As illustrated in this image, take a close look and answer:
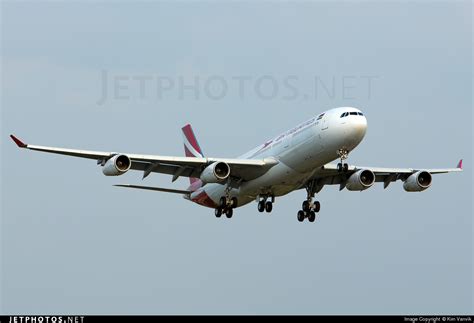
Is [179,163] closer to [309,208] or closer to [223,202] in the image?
[223,202]

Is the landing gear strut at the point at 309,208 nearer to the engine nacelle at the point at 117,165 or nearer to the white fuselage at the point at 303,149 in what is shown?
the white fuselage at the point at 303,149

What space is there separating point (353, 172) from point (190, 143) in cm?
1556

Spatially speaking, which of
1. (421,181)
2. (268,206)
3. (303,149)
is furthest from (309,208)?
(303,149)

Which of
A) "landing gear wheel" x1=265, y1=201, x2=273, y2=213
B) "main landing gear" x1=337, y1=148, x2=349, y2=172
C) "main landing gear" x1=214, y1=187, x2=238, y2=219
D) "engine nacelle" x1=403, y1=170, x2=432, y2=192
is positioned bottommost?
"main landing gear" x1=337, y1=148, x2=349, y2=172

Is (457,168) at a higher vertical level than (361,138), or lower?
higher

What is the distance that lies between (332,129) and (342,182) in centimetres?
1104

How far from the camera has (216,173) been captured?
68188mm

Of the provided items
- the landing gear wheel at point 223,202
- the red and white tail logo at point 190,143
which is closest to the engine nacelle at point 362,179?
the landing gear wheel at point 223,202

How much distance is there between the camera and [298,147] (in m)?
66.2

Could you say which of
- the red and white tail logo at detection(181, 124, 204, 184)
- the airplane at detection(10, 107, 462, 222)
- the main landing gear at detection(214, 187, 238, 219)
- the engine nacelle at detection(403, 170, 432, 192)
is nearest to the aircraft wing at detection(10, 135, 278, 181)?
the airplane at detection(10, 107, 462, 222)

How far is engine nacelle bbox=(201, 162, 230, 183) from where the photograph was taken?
68.1 m

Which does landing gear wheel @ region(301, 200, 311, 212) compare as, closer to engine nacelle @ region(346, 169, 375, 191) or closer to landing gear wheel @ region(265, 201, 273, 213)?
landing gear wheel @ region(265, 201, 273, 213)

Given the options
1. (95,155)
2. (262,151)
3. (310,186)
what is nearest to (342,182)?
(310,186)

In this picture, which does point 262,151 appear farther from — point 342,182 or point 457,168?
point 457,168
